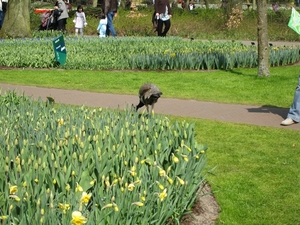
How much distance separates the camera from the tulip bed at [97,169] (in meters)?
3.81

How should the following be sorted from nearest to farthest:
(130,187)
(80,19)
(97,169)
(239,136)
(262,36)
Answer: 1. (130,187)
2. (97,169)
3. (239,136)
4. (262,36)
5. (80,19)

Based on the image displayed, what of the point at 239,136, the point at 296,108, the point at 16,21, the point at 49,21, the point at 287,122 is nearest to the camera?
the point at 239,136

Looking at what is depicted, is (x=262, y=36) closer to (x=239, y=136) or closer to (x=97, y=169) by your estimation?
(x=239, y=136)

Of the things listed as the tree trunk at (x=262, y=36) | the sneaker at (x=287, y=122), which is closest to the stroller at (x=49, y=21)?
the tree trunk at (x=262, y=36)

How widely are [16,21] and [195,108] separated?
1393 centimetres

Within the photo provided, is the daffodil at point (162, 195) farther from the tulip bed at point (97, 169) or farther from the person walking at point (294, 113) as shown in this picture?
the person walking at point (294, 113)

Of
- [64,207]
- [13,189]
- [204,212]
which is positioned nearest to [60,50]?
[204,212]

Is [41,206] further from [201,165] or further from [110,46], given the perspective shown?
[110,46]

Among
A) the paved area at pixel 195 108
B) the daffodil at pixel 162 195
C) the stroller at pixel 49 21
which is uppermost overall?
the daffodil at pixel 162 195

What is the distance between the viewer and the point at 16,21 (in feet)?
73.3

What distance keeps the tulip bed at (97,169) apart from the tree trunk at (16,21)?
16571mm

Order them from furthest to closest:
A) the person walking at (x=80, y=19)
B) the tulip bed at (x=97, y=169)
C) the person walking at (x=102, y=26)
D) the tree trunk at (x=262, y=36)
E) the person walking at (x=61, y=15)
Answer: the person walking at (x=80, y=19) < the person walking at (x=61, y=15) < the person walking at (x=102, y=26) < the tree trunk at (x=262, y=36) < the tulip bed at (x=97, y=169)

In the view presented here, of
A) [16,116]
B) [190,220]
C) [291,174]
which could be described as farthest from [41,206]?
[291,174]

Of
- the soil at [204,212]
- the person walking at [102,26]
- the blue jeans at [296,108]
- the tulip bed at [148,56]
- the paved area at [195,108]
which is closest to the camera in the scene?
the soil at [204,212]
